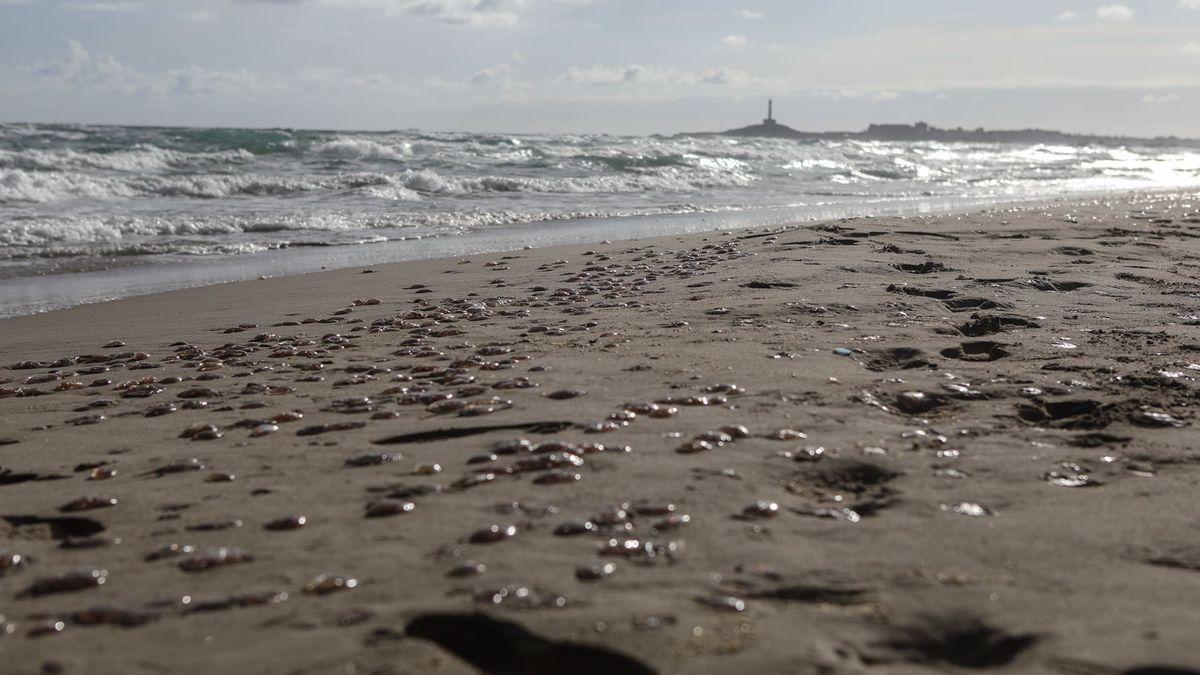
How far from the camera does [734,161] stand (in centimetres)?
3052

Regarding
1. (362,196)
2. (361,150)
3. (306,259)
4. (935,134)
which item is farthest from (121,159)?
(935,134)

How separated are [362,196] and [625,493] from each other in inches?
622

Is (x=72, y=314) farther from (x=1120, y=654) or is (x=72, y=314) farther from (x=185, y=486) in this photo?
(x=1120, y=654)

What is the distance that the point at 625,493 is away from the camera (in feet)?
8.70

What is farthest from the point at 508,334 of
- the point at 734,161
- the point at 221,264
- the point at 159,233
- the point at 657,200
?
the point at 734,161

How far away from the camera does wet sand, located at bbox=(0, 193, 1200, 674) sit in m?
1.90

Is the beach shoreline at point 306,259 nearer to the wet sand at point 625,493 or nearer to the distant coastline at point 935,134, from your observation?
the wet sand at point 625,493

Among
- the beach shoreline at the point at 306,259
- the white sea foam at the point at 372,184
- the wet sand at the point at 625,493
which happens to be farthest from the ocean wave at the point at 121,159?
the wet sand at the point at 625,493

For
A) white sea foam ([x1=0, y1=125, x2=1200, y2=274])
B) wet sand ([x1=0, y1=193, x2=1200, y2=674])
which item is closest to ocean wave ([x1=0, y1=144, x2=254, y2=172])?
white sea foam ([x1=0, y1=125, x2=1200, y2=274])

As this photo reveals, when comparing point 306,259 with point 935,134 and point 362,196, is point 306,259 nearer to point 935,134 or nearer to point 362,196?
point 362,196

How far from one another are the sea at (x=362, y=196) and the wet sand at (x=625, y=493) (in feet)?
14.9

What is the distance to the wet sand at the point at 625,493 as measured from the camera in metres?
1.90

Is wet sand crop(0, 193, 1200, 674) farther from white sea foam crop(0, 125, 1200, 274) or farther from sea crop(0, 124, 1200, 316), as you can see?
white sea foam crop(0, 125, 1200, 274)

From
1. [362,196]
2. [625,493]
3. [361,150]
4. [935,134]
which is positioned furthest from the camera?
[935,134]
